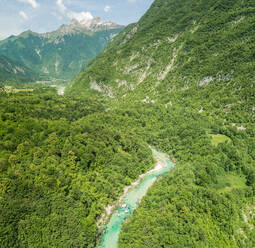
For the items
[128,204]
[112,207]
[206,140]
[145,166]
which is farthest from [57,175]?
[206,140]

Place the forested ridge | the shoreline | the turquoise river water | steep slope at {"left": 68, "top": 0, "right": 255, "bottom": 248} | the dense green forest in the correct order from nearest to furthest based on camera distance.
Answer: the dense green forest, the forested ridge, steep slope at {"left": 68, "top": 0, "right": 255, "bottom": 248}, the turquoise river water, the shoreline

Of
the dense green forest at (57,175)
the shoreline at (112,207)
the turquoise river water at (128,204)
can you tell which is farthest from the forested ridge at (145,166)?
the turquoise river water at (128,204)

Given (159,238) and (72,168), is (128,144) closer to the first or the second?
(72,168)

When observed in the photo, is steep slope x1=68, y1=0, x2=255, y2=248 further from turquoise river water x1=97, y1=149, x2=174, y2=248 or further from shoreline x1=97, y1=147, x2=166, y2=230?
shoreline x1=97, y1=147, x2=166, y2=230

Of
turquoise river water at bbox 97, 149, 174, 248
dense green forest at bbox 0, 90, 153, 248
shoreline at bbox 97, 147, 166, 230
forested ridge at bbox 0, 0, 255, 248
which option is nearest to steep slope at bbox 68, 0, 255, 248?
forested ridge at bbox 0, 0, 255, 248

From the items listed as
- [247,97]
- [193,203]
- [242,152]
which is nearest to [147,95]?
[247,97]

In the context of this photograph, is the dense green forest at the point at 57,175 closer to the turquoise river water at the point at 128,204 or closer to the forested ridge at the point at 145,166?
the forested ridge at the point at 145,166

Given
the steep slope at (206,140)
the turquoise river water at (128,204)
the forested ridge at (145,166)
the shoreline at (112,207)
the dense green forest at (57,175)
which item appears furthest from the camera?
the shoreline at (112,207)
